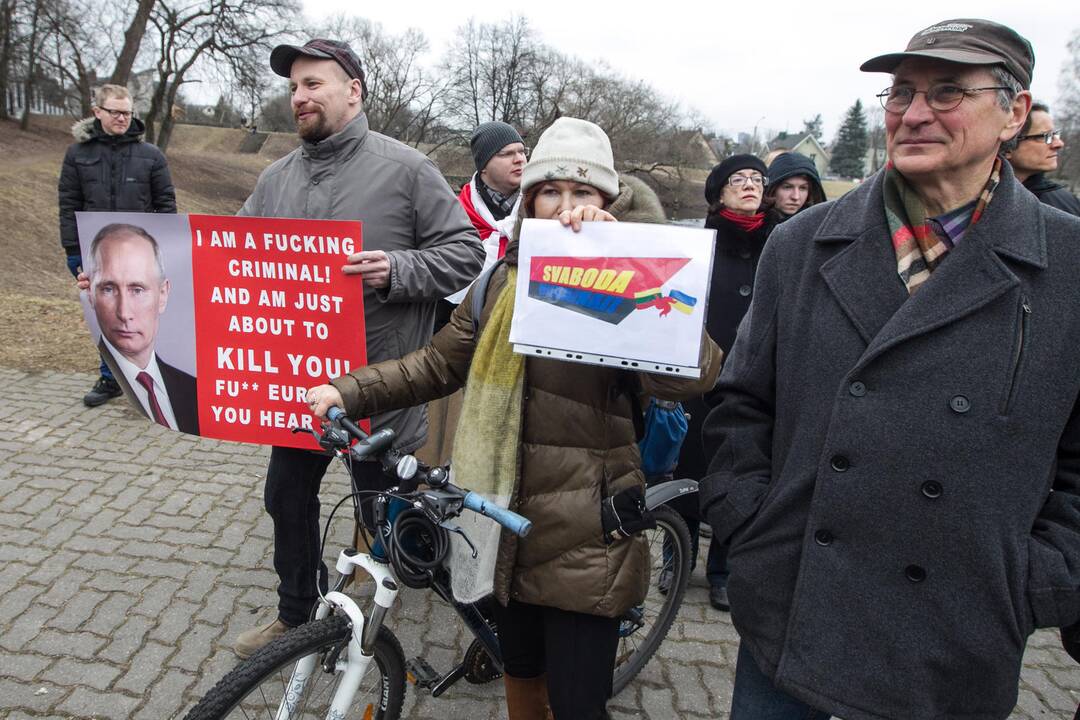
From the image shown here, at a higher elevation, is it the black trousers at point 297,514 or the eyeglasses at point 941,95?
the eyeglasses at point 941,95

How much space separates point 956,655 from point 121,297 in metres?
Answer: 3.06

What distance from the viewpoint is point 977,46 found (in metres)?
1.36

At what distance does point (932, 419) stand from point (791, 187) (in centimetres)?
248

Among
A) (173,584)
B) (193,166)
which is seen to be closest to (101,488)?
(173,584)

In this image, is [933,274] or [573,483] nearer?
[933,274]

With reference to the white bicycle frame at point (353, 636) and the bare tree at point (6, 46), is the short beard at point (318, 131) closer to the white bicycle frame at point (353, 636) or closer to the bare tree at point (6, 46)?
the white bicycle frame at point (353, 636)

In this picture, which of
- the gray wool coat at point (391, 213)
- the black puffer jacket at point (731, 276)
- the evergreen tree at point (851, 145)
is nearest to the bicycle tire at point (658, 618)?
the black puffer jacket at point (731, 276)

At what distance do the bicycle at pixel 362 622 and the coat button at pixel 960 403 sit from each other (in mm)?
915

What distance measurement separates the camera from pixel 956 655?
4.65 ft

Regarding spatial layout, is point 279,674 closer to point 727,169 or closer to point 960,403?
point 960,403

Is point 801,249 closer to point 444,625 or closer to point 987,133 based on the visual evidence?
point 987,133

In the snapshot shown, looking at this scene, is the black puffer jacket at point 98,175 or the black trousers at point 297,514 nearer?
the black trousers at point 297,514

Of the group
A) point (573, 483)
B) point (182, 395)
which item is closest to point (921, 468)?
point (573, 483)

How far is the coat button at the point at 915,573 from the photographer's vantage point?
1.43 meters
